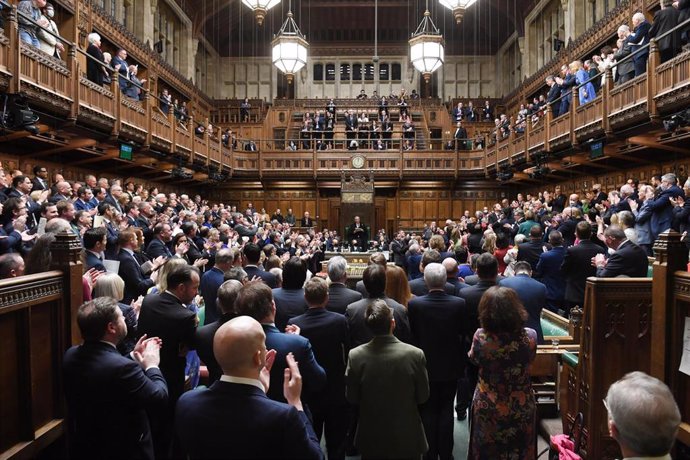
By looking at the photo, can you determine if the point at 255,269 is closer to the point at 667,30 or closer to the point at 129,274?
the point at 129,274

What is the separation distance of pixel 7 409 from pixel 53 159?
10.4 meters

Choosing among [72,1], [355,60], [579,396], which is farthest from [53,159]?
[355,60]

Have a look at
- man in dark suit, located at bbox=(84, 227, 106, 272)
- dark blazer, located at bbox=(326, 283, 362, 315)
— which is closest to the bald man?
dark blazer, located at bbox=(326, 283, 362, 315)

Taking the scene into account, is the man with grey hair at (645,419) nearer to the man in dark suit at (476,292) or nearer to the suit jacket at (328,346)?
the suit jacket at (328,346)

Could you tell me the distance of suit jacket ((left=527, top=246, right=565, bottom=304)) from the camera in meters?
5.94

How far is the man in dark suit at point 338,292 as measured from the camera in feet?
12.2

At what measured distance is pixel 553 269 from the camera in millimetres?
5984

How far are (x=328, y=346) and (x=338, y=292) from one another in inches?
30.1

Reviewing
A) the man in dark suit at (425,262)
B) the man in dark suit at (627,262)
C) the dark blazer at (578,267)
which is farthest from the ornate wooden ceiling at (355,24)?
the man in dark suit at (425,262)

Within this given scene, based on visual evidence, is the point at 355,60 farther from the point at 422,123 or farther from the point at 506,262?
the point at 506,262

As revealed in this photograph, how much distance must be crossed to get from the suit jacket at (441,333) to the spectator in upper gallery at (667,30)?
23.5 feet

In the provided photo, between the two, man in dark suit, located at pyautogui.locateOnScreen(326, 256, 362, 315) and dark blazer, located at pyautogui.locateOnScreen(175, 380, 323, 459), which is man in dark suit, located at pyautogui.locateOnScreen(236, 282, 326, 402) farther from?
man in dark suit, located at pyautogui.locateOnScreen(326, 256, 362, 315)

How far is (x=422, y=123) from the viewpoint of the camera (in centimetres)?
2284

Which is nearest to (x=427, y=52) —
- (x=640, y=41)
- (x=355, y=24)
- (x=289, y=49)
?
Answer: (x=289, y=49)
